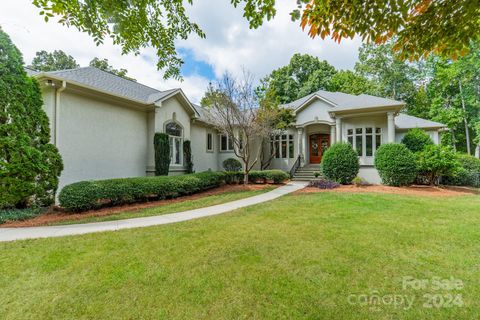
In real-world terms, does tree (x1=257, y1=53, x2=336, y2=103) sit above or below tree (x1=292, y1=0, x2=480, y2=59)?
above

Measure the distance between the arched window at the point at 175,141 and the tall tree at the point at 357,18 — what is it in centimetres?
1041

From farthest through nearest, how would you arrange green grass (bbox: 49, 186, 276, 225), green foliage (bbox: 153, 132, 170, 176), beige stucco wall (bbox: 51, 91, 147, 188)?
green foliage (bbox: 153, 132, 170, 176)
beige stucco wall (bbox: 51, 91, 147, 188)
green grass (bbox: 49, 186, 276, 225)

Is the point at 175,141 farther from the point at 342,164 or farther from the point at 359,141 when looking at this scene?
the point at 359,141

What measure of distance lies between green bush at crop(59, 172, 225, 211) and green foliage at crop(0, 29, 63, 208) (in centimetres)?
89

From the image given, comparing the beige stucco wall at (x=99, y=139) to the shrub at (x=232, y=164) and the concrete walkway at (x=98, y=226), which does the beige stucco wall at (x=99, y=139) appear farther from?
the shrub at (x=232, y=164)

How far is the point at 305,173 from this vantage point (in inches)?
643

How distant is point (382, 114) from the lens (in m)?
14.1

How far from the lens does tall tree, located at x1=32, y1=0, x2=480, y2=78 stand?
8.33 feet

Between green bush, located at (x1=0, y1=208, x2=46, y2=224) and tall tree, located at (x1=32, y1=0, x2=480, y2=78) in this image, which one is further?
green bush, located at (x1=0, y1=208, x2=46, y2=224)

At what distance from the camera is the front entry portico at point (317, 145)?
58.2ft

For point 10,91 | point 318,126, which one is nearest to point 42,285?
point 10,91

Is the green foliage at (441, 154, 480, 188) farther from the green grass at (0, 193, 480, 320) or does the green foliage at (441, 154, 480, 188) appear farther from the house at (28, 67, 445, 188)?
the green grass at (0, 193, 480, 320)

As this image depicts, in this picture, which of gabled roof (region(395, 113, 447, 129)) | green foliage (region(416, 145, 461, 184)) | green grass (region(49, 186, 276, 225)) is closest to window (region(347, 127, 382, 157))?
green foliage (region(416, 145, 461, 184))

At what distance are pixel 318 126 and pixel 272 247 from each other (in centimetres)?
1477
